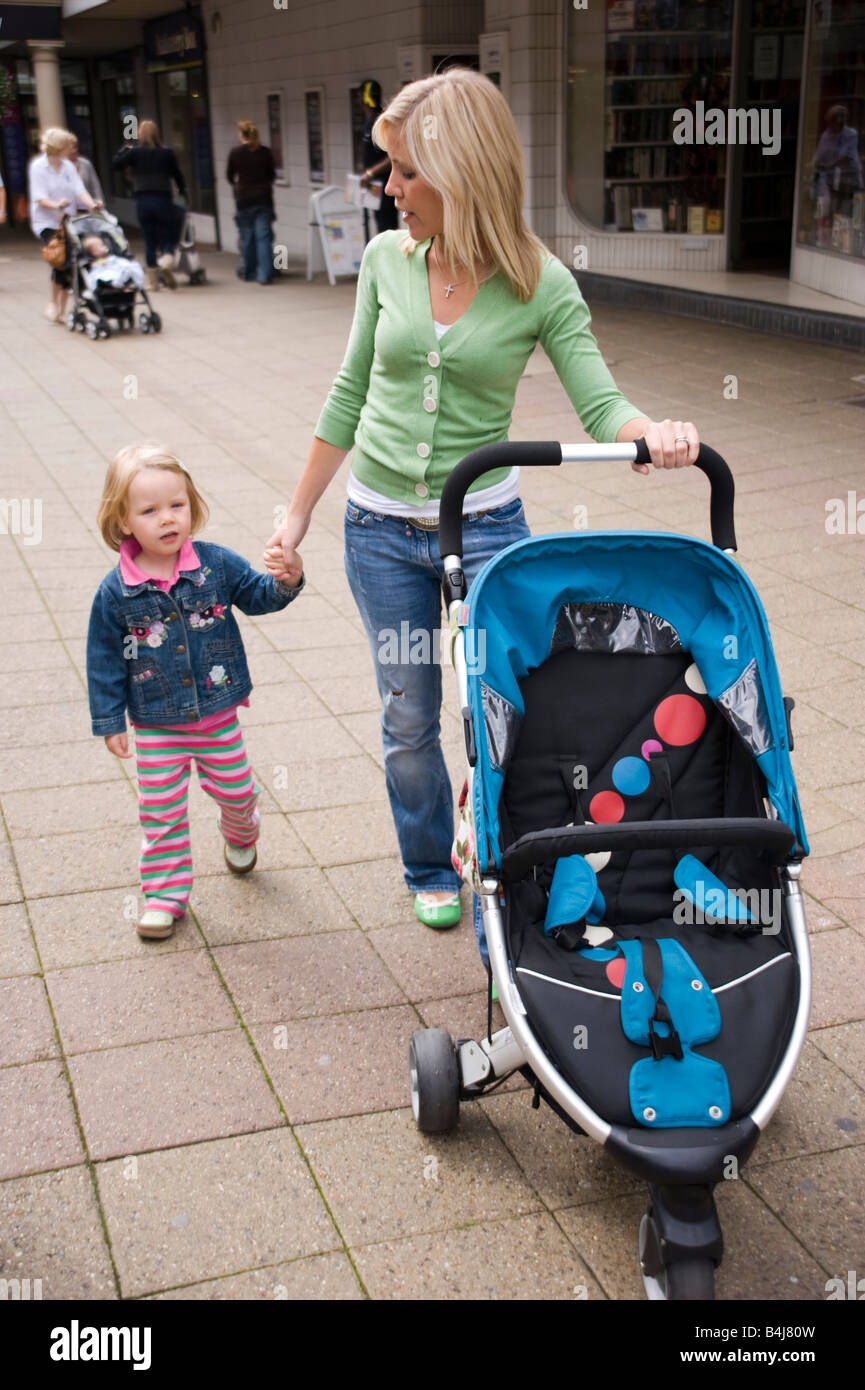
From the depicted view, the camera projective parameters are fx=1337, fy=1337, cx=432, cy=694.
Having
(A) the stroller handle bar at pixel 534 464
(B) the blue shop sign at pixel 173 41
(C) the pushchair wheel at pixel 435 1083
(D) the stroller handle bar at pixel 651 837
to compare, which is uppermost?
(B) the blue shop sign at pixel 173 41

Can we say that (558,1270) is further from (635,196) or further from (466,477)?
(635,196)

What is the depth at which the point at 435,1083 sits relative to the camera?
2.81 m

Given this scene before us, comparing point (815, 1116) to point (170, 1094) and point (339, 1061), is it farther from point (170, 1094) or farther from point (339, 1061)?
point (170, 1094)

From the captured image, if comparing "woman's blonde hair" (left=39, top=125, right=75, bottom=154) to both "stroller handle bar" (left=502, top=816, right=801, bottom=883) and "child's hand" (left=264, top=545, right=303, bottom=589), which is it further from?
"stroller handle bar" (left=502, top=816, right=801, bottom=883)

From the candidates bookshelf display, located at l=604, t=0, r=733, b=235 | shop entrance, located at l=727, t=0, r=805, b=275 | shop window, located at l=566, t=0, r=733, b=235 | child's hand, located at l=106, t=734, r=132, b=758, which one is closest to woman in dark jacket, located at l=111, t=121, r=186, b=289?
shop window, located at l=566, t=0, r=733, b=235

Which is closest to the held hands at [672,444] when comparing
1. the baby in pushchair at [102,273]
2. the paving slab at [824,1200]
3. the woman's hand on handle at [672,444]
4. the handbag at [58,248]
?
the woman's hand on handle at [672,444]

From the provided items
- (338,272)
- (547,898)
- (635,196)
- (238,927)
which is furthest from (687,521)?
Answer: (338,272)

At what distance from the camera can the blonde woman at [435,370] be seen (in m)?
2.86

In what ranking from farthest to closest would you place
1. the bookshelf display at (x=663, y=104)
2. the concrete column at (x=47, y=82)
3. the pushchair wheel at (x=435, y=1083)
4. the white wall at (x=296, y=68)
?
the concrete column at (x=47, y=82)
the white wall at (x=296, y=68)
the bookshelf display at (x=663, y=104)
the pushchair wheel at (x=435, y=1083)

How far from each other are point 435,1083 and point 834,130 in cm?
1187

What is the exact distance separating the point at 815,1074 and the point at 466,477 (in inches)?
62.4

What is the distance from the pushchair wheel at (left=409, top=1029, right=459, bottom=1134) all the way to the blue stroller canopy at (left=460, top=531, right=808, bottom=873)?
567 mm

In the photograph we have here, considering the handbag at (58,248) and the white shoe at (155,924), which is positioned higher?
the handbag at (58,248)

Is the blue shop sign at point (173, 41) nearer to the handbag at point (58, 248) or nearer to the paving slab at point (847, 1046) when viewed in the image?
the handbag at point (58, 248)
